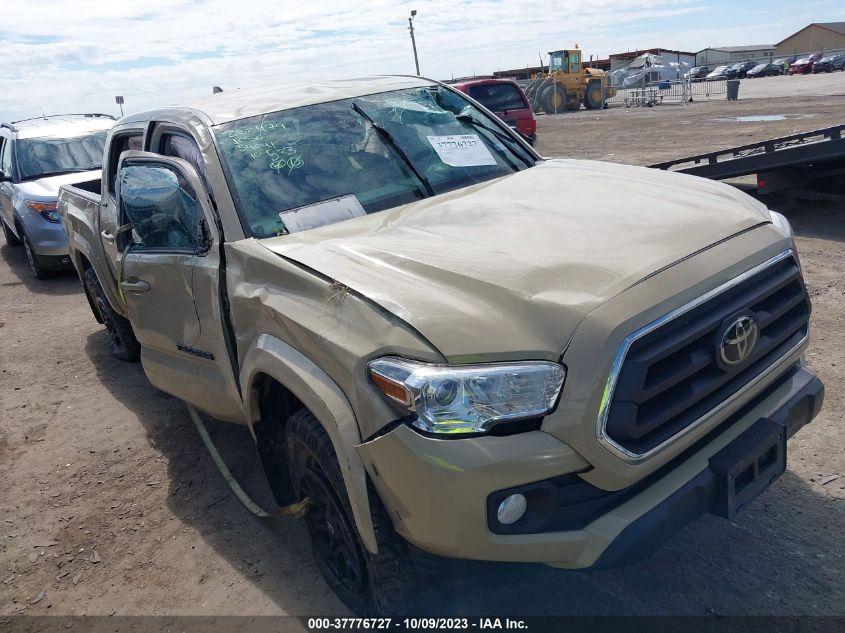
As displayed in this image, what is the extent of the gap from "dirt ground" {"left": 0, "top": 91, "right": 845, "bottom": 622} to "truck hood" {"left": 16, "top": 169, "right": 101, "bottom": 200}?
3776 millimetres

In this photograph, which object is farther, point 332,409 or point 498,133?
point 498,133

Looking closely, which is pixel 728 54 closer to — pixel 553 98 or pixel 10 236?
pixel 553 98

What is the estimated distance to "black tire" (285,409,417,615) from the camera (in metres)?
2.24

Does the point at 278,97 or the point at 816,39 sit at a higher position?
the point at 278,97

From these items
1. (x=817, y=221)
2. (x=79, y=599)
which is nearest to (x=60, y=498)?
(x=79, y=599)

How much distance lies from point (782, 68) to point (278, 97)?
2421 inches

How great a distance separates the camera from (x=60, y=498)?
12.9 feet

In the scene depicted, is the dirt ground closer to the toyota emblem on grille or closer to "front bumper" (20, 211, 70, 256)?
the toyota emblem on grille

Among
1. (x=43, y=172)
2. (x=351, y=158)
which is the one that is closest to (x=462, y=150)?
(x=351, y=158)

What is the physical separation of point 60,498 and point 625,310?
336 cm

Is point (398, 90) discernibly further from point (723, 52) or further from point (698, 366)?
point (723, 52)

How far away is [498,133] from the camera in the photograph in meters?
3.98

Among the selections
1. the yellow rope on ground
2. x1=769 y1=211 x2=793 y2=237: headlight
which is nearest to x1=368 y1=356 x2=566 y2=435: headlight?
the yellow rope on ground

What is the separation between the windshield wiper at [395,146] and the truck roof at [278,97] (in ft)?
0.61
